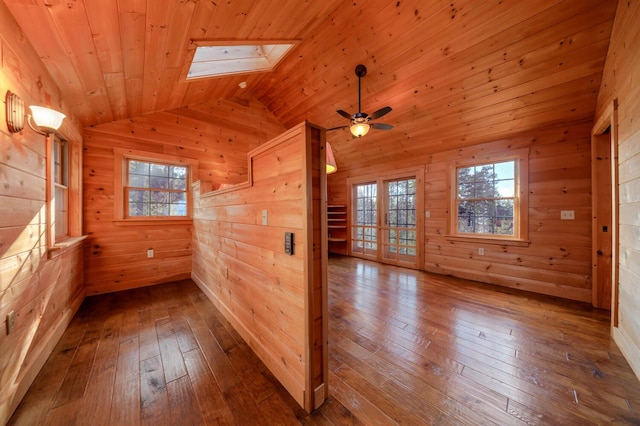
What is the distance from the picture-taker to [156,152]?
3.54 m

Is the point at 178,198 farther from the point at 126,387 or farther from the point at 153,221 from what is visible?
the point at 126,387

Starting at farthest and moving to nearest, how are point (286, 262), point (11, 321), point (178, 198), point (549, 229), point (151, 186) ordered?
point (178, 198) < point (151, 186) < point (549, 229) < point (286, 262) < point (11, 321)

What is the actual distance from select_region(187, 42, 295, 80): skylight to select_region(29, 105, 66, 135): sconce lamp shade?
1.71m

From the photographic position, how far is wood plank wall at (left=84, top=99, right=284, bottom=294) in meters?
3.08

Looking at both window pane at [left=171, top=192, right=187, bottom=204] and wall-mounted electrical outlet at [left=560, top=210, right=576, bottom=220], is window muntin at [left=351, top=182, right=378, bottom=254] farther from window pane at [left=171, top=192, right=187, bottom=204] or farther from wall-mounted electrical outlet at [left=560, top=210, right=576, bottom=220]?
window pane at [left=171, top=192, right=187, bottom=204]

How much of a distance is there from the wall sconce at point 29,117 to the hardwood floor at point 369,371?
167 centimetres

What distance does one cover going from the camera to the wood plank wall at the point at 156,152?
121 inches

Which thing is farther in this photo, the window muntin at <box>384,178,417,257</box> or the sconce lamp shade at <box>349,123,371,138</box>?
the window muntin at <box>384,178,417,257</box>

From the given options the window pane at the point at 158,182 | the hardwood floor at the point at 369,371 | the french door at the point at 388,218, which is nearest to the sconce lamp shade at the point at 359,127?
the french door at the point at 388,218

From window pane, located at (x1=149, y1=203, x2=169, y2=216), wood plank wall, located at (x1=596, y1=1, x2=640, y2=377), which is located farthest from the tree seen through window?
→ window pane, located at (x1=149, y1=203, x2=169, y2=216)

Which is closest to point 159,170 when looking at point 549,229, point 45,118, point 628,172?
point 45,118

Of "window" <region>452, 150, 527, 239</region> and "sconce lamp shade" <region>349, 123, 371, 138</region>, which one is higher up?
"sconce lamp shade" <region>349, 123, 371, 138</region>

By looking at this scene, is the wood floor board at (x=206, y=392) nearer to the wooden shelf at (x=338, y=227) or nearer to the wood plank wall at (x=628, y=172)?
the wood plank wall at (x=628, y=172)

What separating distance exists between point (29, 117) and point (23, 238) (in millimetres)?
830
